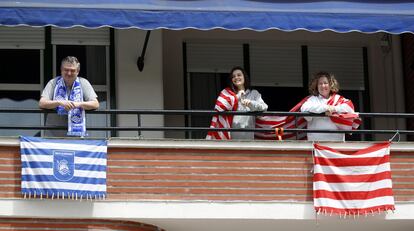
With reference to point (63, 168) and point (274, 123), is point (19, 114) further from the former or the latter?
point (274, 123)

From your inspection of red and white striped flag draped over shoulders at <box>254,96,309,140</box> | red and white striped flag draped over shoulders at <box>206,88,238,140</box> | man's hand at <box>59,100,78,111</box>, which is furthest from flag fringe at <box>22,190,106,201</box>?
red and white striped flag draped over shoulders at <box>254,96,309,140</box>

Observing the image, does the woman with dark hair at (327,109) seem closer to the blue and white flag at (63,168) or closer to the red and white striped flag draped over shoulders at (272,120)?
the red and white striped flag draped over shoulders at (272,120)

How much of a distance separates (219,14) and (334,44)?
14.3 feet

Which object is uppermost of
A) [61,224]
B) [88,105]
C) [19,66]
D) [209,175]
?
[19,66]

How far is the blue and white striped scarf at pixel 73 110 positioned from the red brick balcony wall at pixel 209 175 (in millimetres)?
517

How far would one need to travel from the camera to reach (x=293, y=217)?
12688mm

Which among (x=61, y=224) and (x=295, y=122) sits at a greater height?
(x=295, y=122)

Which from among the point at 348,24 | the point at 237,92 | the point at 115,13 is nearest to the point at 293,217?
the point at 237,92

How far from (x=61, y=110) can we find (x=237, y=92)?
2.69 metres

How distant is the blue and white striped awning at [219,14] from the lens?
1296cm

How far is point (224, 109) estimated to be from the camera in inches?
524

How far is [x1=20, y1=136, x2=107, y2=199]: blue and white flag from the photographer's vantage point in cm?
1213

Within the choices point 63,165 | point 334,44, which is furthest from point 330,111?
point 334,44

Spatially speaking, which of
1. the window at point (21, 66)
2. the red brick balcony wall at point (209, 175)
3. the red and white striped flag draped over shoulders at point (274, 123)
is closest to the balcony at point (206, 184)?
the red brick balcony wall at point (209, 175)
